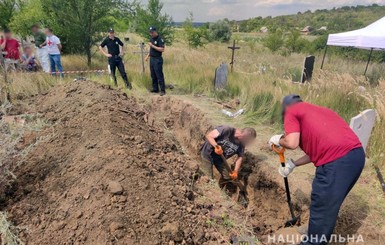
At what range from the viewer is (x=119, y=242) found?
250 cm

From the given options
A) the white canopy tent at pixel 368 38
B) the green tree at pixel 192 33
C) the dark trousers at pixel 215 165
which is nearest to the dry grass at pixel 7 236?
the dark trousers at pixel 215 165

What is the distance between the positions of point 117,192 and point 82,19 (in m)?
9.47

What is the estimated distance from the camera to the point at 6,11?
12438mm

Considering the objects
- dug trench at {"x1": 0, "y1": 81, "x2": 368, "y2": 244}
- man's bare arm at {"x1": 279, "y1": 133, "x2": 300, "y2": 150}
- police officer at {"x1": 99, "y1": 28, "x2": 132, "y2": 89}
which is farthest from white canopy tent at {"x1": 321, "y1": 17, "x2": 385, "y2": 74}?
man's bare arm at {"x1": 279, "y1": 133, "x2": 300, "y2": 150}

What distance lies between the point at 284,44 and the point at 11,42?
23.0m

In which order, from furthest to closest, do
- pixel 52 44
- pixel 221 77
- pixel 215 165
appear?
pixel 52 44, pixel 221 77, pixel 215 165

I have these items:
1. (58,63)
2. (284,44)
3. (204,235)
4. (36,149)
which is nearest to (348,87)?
(204,235)

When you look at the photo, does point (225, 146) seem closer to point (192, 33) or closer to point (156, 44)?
point (156, 44)

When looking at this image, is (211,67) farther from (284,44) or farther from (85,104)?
(284,44)

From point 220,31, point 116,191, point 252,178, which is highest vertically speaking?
point 116,191

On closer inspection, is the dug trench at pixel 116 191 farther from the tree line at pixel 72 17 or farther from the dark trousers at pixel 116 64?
the tree line at pixel 72 17

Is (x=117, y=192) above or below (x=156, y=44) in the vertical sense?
below

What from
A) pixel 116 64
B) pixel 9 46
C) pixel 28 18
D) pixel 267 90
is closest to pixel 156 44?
pixel 116 64

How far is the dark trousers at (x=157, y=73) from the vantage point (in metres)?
7.92
